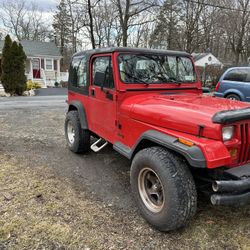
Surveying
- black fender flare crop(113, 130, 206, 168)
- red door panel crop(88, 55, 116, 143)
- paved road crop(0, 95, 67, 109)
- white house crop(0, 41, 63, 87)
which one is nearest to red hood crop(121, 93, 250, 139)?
black fender flare crop(113, 130, 206, 168)

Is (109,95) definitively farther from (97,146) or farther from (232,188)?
(232,188)

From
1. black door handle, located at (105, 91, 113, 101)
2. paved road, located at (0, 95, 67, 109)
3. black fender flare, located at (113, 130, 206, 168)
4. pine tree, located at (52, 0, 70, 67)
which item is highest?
pine tree, located at (52, 0, 70, 67)

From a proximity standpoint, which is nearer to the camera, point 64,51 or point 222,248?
point 222,248

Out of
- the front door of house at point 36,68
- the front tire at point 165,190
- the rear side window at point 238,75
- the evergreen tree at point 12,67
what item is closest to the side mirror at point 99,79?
the front tire at point 165,190

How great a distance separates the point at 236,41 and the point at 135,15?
61.2ft

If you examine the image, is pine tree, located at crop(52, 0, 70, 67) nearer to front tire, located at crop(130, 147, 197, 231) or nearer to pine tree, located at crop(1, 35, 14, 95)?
pine tree, located at crop(1, 35, 14, 95)

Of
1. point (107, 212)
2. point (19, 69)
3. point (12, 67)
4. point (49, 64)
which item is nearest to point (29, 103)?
point (19, 69)

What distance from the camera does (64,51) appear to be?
42.6 m

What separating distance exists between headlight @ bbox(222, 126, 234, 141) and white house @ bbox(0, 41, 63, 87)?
26.1m

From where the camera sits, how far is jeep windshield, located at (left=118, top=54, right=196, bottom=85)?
12.4 feet

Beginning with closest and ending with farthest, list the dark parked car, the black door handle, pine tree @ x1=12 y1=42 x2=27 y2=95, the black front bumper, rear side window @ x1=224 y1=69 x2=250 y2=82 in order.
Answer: the black front bumper < the black door handle < the dark parked car < rear side window @ x1=224 y1=69 x2=250 y2=82 < pine tree @ x1=12 y1=42 x2=27 y2=95

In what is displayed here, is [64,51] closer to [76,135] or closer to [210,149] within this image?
[76,135]

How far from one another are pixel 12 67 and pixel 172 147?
56.6ft

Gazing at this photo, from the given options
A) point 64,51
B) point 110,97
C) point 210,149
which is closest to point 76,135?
point 110,97
